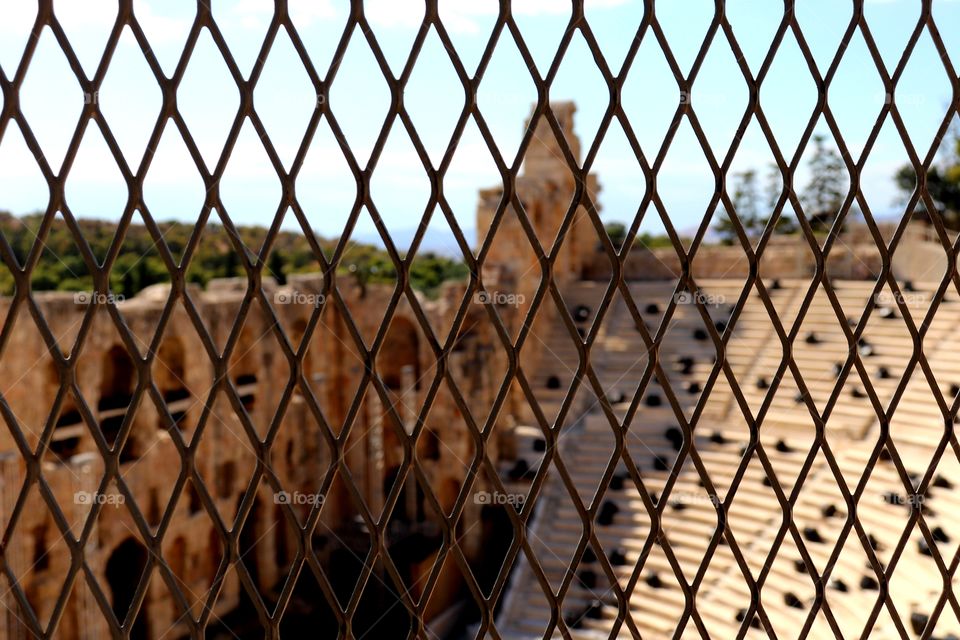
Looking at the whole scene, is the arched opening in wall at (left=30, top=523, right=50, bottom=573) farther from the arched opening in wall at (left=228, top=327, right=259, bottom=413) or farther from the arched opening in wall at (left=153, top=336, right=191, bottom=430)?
the arched opening in wall at (left=228, top=327, right=259, bottom=413)

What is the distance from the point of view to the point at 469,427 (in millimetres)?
1755

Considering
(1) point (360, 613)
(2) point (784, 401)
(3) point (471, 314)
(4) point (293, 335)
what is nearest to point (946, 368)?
(2) point (784, 401)

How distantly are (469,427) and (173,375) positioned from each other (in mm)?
9932

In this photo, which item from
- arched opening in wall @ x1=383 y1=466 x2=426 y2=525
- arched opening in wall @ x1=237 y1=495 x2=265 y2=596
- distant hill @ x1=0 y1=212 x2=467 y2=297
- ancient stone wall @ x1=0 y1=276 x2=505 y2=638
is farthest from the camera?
distant hill @ x1=0 y1=212 x2=467 y2=297

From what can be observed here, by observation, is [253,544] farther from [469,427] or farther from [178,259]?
[469,427]

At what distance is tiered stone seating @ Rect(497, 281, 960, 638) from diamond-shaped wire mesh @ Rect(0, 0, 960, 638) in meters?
0.06

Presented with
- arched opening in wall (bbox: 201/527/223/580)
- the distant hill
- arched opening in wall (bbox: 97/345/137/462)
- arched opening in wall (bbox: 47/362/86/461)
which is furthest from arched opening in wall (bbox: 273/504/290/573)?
the distant hill

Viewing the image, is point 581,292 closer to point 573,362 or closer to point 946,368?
point 573,362

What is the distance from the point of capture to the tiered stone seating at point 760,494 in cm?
920

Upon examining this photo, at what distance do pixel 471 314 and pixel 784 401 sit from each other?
19.4ft

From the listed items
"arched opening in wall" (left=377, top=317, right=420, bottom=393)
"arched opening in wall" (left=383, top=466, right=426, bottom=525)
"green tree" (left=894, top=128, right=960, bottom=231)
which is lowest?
"arched opening in wall" (left=383, top=466, right=426, bottom=525)

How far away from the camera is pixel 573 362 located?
55.2 ft

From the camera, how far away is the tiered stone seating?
30.2ft

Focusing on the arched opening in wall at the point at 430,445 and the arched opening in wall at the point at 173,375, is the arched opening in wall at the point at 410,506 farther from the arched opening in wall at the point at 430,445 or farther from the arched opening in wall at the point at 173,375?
the arched opening in wall at the point at 173,375
